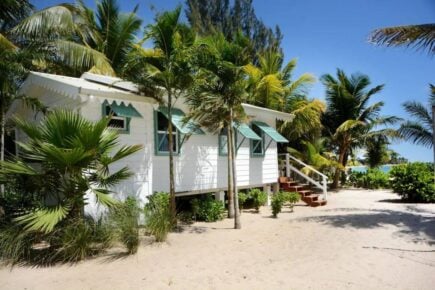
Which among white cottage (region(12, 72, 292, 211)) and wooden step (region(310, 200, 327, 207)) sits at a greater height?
white cottage (region(12, 72, 292, 211))

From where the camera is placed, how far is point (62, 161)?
277 inches

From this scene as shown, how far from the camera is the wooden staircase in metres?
15.9

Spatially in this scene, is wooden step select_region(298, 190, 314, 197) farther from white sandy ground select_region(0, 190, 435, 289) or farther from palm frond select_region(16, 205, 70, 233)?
palm frond select_region(16, 205, 70, 233)

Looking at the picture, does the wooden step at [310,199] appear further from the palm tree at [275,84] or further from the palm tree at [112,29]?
the palm tree at [112,29]

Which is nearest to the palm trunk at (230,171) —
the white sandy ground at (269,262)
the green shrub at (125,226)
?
the white sandy ground at (269,262)

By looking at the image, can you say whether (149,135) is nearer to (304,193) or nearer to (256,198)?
(256,198)

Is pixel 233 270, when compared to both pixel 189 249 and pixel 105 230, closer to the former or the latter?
pixel 189 249

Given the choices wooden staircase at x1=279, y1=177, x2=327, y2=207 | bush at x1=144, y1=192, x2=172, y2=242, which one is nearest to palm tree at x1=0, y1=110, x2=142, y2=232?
bush at x1=144, y1=192, x2=172, y2=242

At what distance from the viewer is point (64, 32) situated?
14297 mm

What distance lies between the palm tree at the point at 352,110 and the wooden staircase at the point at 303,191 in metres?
7.21

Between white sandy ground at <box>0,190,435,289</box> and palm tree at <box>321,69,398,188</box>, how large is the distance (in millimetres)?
13437

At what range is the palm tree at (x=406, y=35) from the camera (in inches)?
414

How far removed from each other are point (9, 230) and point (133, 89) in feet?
17.4

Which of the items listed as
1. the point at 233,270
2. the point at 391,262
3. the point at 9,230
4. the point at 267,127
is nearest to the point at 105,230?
the point at 9,230
